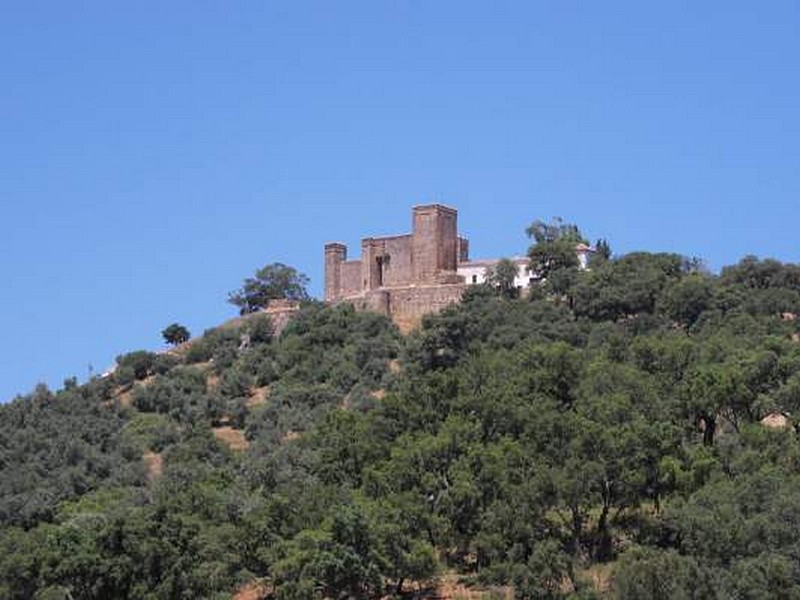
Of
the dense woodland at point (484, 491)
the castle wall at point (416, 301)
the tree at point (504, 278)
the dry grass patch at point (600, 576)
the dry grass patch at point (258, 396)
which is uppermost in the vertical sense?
the tree at point (504, 278)

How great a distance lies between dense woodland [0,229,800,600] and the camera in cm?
3650

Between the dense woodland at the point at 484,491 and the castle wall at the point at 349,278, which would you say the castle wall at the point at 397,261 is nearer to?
the castle wall at the point at 349,278

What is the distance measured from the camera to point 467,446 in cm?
4278

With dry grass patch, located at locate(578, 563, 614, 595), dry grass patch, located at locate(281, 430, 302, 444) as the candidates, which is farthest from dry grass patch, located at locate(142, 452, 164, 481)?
dry grass patch, located at locate(578, 563, 614, 595)

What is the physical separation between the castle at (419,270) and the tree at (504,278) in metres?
1.19

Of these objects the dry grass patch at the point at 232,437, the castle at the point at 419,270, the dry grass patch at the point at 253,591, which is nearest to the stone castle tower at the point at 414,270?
the castle at the point at 419,270

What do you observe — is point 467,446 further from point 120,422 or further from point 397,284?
point 397,284

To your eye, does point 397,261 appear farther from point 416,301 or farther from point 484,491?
point 484,491

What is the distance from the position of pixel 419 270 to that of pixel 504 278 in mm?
4767

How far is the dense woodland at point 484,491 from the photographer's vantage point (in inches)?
1437

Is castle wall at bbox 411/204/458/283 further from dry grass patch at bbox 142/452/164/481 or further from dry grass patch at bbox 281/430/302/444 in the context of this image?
dry grass patch at bbox 142/452/164/481

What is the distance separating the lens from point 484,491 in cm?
4056

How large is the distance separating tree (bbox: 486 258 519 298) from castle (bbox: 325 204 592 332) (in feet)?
3.89

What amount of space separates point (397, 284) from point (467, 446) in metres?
34.5
